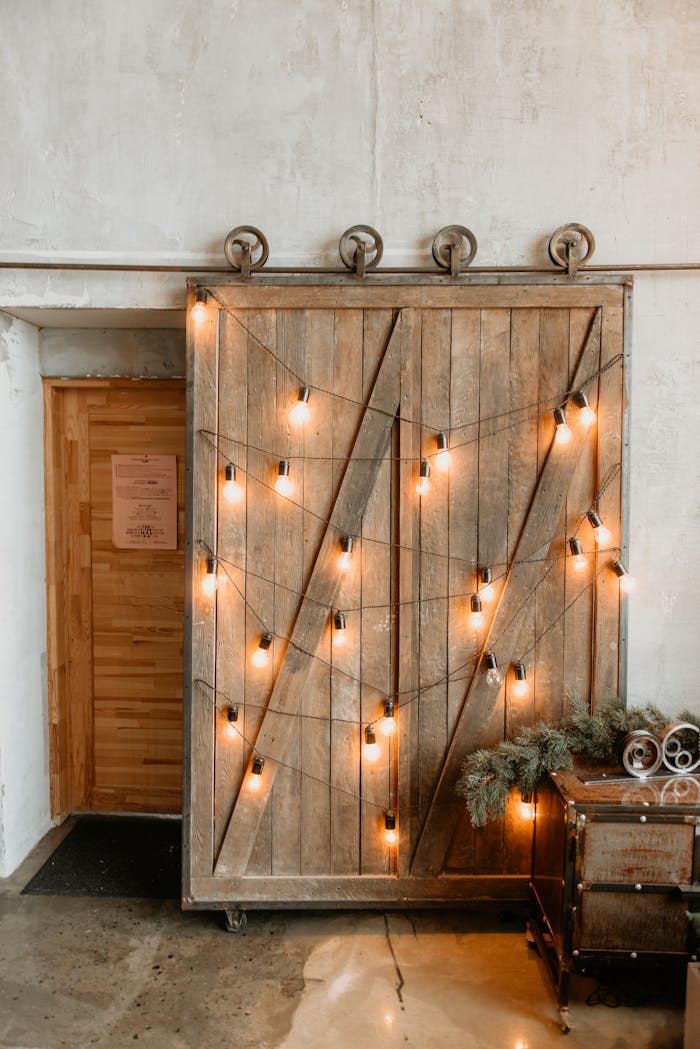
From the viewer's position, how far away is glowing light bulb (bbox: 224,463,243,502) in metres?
2.74

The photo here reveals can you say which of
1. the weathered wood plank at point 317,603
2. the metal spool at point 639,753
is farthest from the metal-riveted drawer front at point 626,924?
the weathered wood plank at point 317,603

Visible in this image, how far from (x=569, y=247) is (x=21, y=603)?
2.81 metres

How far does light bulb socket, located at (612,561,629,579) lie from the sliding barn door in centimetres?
3

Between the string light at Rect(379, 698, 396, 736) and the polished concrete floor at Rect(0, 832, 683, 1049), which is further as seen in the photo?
the string light at Rect(379, 698, 396, 736)

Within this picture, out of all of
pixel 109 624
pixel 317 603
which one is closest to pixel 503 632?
pixel 317 603

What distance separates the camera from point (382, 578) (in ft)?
9.18

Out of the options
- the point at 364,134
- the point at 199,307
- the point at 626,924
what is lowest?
the point at 626,924

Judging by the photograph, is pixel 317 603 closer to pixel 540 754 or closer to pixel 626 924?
pixel 540 754

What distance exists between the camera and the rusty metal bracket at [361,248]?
2719mm

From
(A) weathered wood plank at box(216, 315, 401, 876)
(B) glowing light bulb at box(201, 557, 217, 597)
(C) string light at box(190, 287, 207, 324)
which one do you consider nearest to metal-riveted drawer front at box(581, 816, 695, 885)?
(A) weathered wood plank at box(216, 315, 401, 876)

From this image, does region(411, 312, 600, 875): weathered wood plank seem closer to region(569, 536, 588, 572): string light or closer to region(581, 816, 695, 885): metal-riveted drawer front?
region(569, 536, 588, 572): string light

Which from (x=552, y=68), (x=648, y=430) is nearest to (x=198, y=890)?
(x=648, y=430)

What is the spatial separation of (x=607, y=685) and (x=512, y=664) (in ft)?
1.31

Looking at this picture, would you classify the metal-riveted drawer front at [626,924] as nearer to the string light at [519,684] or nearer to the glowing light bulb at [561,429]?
the string light at [519,684]
